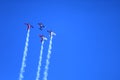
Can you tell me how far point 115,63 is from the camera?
3.67 metres

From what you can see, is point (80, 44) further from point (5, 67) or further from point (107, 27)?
point (5, 67)

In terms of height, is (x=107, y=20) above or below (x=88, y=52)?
above

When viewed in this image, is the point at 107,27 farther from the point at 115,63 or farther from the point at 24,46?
the point at 24,46

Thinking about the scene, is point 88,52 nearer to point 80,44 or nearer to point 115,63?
point 80,44

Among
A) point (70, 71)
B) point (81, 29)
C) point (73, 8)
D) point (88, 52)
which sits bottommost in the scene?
point (70, 71)

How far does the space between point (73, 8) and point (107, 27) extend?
0.54 meters

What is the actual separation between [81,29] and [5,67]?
116 centimetres

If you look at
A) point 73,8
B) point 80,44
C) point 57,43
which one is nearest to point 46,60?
point 57,43

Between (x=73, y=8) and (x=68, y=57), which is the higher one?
Answer: (x=73, y=8)

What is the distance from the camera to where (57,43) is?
3.79 m

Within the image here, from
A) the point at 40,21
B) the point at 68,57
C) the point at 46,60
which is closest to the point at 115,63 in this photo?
the point at 68,57

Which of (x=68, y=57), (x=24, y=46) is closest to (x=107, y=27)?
(x=68, y=57)

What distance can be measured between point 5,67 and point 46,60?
561 millimetres

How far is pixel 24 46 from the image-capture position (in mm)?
3783
